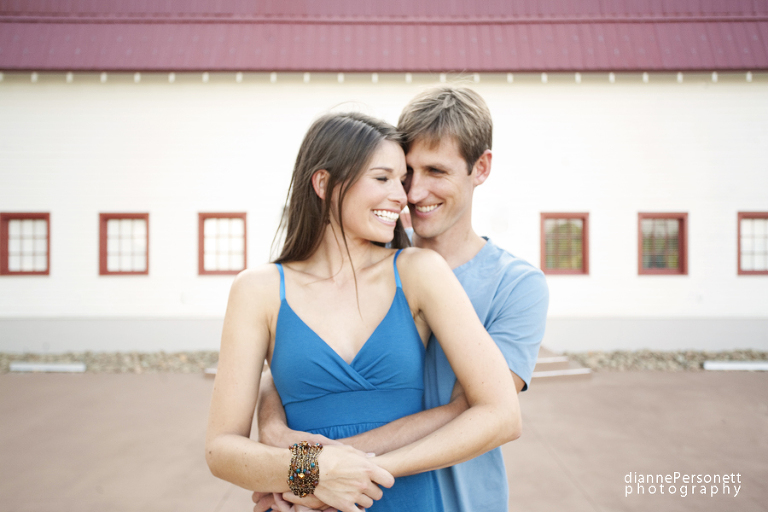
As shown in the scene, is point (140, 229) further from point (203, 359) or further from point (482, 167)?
point (482, 167)

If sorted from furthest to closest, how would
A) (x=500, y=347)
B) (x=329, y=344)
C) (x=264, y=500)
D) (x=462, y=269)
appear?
(x=462, y=269) → (x=500, y=347) → (x=329, y=344) → (x=264, y=500)

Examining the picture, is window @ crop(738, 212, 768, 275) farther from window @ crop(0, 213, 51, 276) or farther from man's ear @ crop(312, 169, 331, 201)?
window @ crop(0, 213, 51, 276)

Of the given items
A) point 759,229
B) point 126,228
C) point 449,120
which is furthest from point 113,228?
point 759,229

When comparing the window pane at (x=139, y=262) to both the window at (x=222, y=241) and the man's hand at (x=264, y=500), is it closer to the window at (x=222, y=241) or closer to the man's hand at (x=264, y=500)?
the window at (x=222, y=241)

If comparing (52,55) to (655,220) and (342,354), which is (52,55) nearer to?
(342,354)

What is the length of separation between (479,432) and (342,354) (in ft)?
1.73

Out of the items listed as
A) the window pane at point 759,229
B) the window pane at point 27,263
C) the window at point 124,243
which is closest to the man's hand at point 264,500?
the window at point 124,243

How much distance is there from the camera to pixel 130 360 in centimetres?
1157

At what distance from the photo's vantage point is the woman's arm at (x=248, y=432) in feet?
5.06

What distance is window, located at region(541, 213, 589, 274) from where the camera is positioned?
41.9 ft

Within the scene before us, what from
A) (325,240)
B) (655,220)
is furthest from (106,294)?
(655,220)

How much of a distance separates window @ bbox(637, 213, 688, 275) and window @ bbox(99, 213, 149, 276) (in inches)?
491

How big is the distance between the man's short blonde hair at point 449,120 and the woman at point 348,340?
225 mm

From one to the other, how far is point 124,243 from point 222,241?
2489 millimetres
